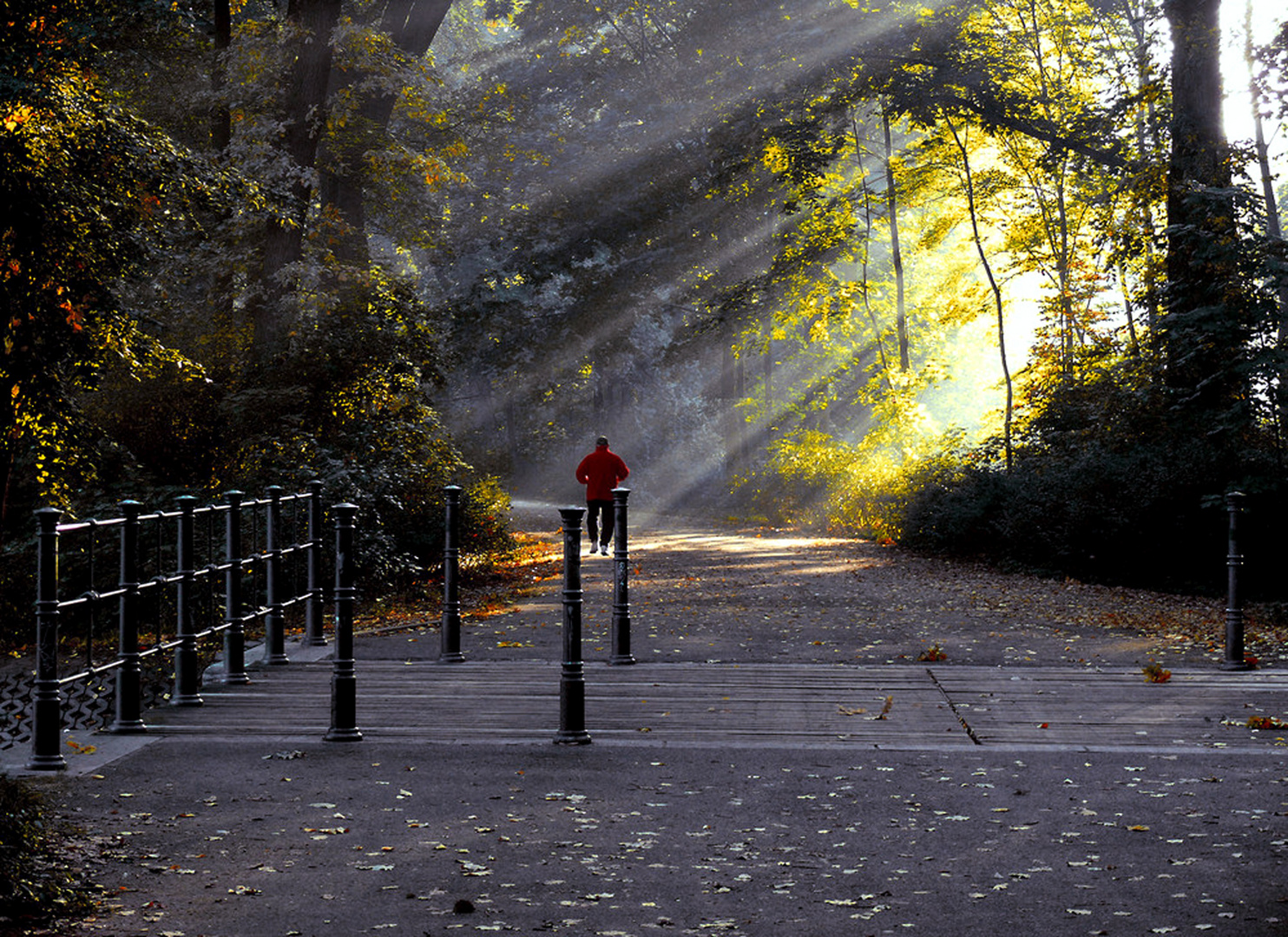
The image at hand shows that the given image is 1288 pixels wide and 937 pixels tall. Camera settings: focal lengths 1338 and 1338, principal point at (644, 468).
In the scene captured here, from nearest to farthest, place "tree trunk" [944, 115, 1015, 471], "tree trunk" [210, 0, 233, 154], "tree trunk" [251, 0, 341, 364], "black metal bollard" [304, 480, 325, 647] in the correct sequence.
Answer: "black metal bollard" [304, 480, 325, 647], "tree trunk" [251, 0, 341, 364], "tree trunk" [210, 0, 233, 154], "tree trunk" [944, 115, 1015, 471]

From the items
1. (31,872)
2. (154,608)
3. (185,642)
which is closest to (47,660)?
(185,642)

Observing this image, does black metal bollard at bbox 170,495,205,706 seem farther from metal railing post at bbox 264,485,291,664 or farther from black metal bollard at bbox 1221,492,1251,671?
black metal bollard at bbox 1221,492,1251,671

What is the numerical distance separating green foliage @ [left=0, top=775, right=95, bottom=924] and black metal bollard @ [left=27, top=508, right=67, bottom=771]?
1774mm

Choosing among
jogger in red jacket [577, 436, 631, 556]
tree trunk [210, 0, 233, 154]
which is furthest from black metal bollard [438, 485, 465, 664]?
tree trunk [210, 0, 233, 154]

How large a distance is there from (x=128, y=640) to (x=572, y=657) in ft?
9.05

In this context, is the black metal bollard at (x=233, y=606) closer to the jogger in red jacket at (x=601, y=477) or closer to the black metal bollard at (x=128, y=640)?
the black metal bollard at (x=128, y=640)

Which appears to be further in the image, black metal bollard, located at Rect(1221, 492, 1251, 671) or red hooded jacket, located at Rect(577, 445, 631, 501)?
red hooded jacket, located at Rect(577, 445, 631, 501)

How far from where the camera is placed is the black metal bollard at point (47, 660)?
7055mm

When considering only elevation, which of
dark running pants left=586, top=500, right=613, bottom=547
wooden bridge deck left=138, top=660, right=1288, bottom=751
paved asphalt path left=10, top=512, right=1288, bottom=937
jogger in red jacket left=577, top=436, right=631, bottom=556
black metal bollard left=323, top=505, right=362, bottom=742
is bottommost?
paved asphalt path left=10, top=512, right=1288, bottom=937

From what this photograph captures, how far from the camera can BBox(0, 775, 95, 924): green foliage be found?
4621 millimetres

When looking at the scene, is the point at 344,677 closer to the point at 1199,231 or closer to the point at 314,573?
the point at 314,573

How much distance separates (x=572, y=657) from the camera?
26.2ft

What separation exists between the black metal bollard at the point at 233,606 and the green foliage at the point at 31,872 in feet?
15.3

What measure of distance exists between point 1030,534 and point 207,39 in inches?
605
